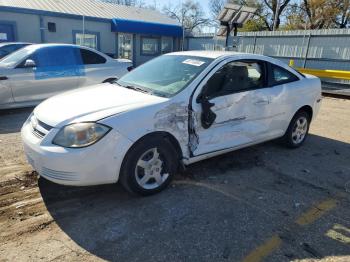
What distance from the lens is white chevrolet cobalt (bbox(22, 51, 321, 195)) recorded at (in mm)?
3172

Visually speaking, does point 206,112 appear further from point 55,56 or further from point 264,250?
point 55,56

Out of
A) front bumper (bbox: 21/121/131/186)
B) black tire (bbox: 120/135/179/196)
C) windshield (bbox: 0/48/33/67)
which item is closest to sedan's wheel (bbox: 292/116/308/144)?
black tire (bbox: 120/135/179/196)

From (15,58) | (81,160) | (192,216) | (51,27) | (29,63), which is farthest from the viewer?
(51,27)

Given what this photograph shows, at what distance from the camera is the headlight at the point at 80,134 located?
3.13 m

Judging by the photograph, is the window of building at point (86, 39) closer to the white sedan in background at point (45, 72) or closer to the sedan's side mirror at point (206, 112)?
the white sedan in background at point (45, 72)

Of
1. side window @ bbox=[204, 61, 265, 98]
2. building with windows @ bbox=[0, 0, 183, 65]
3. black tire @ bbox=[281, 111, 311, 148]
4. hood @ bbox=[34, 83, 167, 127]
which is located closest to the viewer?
hood @ bbox=[34, 83, 167, 127]

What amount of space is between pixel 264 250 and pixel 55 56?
652 centimetres

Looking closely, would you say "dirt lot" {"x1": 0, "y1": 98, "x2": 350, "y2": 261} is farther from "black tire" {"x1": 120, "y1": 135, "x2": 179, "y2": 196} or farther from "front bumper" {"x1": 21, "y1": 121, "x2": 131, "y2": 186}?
"front bumper" {"x1": 21, "y1": 121, "x2": 131, "y2": 186}

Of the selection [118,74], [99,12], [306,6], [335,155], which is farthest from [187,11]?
[335,155]

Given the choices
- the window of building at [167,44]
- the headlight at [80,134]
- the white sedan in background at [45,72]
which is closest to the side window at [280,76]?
the headlight at [80,134]

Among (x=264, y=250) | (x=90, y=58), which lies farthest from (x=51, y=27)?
(x=264, y=250)

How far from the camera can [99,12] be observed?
19703mm

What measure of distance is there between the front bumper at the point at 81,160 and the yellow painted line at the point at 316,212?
1.95 m

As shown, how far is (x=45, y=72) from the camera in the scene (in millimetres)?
7336
